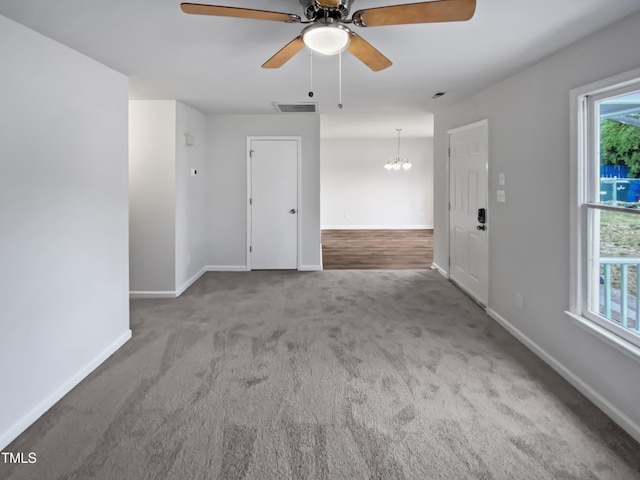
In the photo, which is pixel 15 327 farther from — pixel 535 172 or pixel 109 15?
pixel 535 172

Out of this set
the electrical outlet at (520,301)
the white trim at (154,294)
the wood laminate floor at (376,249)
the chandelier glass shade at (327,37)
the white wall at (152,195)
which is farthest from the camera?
the wood laminate floor at (376,249)

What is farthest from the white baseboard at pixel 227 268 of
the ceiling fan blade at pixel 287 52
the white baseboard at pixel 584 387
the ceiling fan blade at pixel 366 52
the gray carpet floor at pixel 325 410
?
the ceiling fan blade at pixel 366 52

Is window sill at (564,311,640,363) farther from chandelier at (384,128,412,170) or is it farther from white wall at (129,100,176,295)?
chandelier at (384,128,412,170)

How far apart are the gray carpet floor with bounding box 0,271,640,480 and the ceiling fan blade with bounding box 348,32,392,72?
6.61 ft

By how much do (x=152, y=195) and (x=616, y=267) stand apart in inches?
174

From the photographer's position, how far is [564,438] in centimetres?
206

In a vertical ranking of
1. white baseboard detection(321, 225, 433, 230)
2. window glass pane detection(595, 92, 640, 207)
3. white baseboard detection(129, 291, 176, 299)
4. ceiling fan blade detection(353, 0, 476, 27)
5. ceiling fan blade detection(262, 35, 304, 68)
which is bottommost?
white baseboard detection(129, 291, 176, 299)

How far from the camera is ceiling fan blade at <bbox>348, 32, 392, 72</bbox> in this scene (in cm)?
204

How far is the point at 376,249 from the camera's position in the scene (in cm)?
781

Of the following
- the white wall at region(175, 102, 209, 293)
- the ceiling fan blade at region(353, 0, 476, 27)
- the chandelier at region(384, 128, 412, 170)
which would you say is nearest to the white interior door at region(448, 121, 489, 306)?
the ceiling fan blade at region(353, 0, 476, 27)

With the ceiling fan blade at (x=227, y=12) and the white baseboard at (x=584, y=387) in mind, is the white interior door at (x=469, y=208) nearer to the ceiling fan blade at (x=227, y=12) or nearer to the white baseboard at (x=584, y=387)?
the white baseboard at (x=584, y=387)

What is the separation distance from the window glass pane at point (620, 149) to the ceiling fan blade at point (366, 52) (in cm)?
138

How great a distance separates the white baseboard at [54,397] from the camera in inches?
83.4

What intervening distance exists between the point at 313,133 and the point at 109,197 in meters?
3.34
